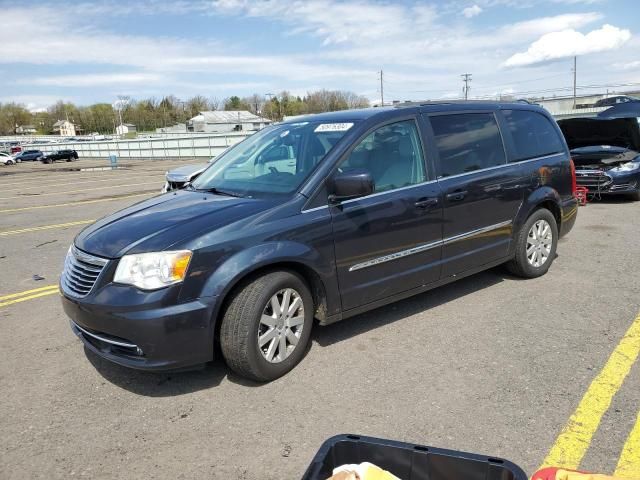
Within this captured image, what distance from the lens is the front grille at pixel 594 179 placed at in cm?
991

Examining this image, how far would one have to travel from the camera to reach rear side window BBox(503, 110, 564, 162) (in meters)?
5.21

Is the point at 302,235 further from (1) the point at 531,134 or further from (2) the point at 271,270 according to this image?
(1) the point at 531,134

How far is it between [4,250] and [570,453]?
8238 millimetres

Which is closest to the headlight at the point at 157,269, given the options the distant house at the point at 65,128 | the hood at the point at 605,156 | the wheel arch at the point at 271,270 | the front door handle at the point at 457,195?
the wheel arch at the point at 271,270

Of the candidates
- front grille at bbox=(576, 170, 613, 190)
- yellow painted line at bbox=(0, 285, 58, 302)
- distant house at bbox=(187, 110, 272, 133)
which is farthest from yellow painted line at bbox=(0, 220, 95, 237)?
distant house at bbox=(187, 110, 272, 133)

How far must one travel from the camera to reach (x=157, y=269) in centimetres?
313

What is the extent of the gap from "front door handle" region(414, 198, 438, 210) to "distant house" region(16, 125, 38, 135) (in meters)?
148

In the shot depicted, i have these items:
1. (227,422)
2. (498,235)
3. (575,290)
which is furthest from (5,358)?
(575,290)

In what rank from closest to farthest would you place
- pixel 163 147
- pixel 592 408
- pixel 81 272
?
1. pixel 592 408
2. pixel 81 272
3. pixel 163 147

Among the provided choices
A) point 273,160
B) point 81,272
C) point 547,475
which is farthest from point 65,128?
point 547,475

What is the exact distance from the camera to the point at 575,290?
5.09 meters

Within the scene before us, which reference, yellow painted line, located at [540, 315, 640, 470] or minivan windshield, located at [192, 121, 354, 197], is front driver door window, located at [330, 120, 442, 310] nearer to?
minivan windshield, located at [192, 121, 354, 197]

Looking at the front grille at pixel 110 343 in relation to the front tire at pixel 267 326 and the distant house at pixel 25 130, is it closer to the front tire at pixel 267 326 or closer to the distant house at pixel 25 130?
the front tire at pixel 267 326

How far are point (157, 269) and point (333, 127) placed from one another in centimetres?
182
